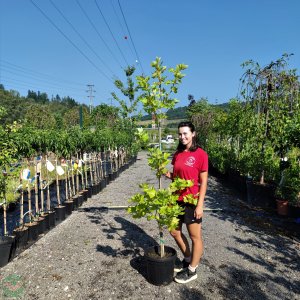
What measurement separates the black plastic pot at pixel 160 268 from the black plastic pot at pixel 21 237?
2.01 m

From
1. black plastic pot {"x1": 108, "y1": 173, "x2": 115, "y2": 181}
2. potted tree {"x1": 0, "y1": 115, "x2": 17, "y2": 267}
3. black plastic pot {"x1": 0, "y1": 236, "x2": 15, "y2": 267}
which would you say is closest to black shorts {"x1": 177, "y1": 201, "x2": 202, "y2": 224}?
potted tree {"x1": 0, "y1": 115, "x2": 17, "y2": 267}

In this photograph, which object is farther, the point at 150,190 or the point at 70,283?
the point at 70,283

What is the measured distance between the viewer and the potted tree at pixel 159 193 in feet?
9.29

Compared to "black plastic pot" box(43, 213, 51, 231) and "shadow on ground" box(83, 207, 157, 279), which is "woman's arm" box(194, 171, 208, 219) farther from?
"black plastic pot" box(43, 213, 51, 231)

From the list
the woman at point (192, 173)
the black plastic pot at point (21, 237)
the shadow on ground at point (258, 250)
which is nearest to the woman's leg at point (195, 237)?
the woman at point (192, 173)

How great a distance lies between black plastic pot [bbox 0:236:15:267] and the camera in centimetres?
368

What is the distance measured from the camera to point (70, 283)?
3.28 m

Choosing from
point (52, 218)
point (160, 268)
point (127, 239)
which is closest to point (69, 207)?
point (52, 218)

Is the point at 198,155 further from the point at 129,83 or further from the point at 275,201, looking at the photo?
the point at 129,83

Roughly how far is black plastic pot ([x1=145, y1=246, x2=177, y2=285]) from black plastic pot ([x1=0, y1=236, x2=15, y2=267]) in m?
1.83

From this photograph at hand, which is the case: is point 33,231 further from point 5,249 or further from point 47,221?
point 5,249

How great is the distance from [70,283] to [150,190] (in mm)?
1460

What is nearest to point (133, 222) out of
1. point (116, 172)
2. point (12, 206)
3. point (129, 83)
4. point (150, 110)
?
point (150, 110)

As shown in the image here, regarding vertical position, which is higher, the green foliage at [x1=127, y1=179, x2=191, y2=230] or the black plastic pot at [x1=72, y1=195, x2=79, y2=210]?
the green foliage at [x1=127, y1=179, x2=191, y2=230]
